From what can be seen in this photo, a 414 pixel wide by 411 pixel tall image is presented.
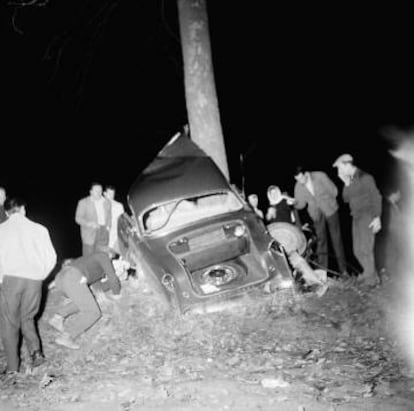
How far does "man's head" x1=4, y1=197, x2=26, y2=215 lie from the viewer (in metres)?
5.16

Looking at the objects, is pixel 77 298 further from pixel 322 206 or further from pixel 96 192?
pixel 322 206

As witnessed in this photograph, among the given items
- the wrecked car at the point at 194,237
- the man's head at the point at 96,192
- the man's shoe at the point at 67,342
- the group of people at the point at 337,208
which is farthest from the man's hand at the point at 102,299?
the group of people at the point at 337,208

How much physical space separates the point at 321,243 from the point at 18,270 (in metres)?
4.97

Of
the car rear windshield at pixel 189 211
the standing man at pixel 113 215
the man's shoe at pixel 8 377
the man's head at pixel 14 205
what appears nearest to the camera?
the man's shoe at pixel 8 377

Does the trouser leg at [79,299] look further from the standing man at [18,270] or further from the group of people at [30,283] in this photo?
the standing man at [18,270]

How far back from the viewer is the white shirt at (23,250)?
5.03 m

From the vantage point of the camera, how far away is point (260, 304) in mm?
6035

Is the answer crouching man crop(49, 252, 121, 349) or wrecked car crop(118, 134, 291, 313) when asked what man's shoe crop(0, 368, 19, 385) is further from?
wrecked car crop(118, 134, 291, 313)

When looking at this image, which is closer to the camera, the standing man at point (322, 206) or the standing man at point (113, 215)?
the standing man at point (322, 206)

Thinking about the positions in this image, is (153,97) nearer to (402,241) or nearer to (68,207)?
(68,207)

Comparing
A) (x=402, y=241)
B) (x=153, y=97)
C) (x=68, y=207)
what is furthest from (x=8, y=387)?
(x=153, y=97)

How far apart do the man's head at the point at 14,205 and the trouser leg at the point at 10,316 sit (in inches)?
30.0

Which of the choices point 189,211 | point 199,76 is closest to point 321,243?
point 189,211

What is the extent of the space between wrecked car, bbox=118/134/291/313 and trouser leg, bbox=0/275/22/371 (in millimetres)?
1753
